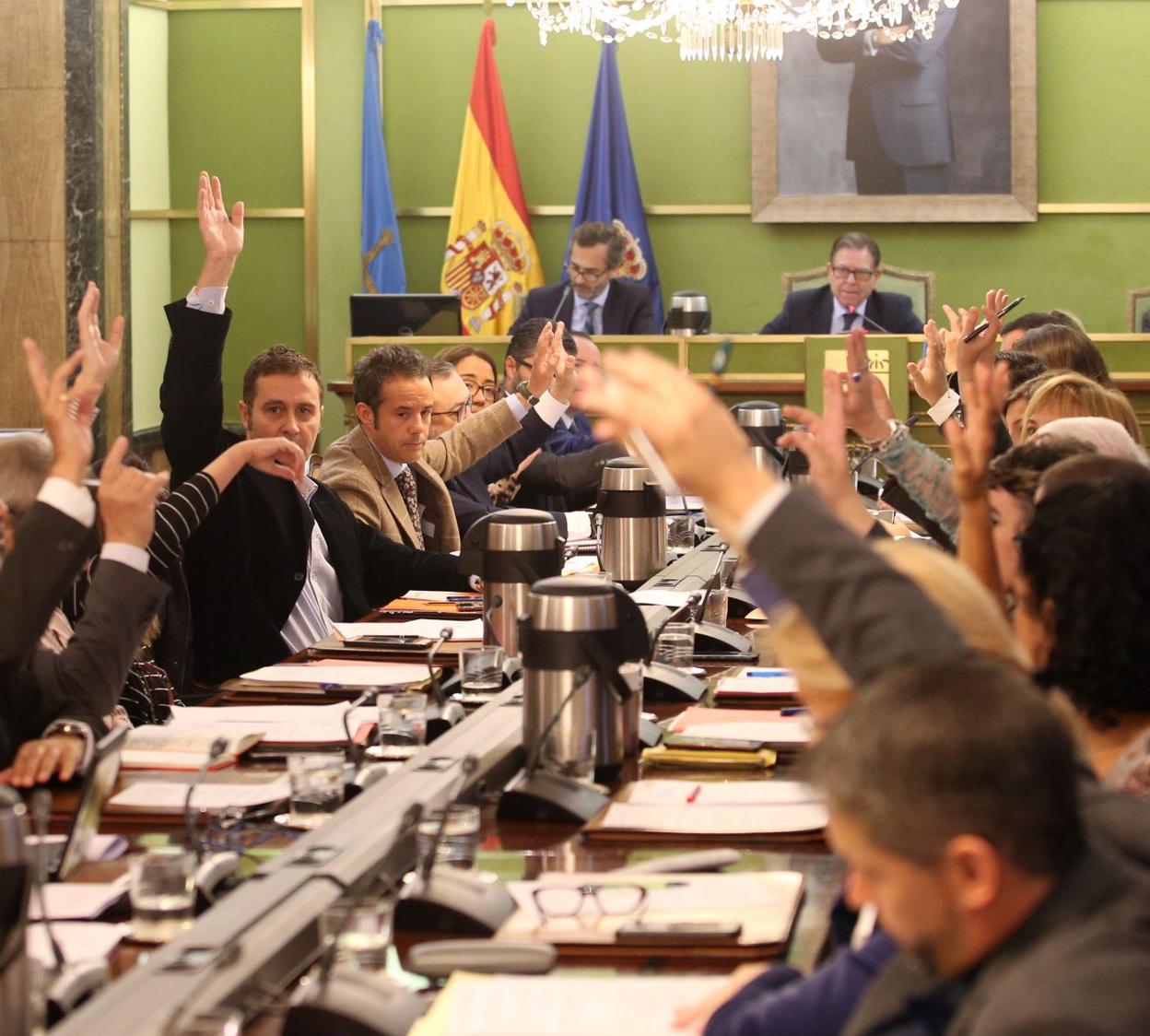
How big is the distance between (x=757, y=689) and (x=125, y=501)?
44.1 inches

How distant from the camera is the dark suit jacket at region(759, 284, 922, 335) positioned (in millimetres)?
8648

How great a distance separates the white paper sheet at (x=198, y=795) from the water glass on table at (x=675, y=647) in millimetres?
996

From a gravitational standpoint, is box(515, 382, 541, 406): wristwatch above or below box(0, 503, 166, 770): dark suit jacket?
above

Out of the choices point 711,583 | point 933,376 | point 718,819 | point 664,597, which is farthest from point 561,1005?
point 933,376

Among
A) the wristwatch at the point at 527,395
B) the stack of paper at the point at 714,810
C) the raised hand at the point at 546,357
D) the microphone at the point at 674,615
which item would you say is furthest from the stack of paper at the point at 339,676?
the wristwatch at the point at 527,395

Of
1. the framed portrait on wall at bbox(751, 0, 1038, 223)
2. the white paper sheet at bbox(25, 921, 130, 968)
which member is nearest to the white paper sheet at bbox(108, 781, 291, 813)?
the white paper sheet at bbox(25, 921, 130, 968)

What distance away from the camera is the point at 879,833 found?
44.3 inches

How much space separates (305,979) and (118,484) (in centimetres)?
113

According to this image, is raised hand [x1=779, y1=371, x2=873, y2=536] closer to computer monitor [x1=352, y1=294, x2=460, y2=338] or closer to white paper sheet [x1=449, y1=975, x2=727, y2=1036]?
white paper sheet [x1=449, y1=975, x2=727, y2=1036]

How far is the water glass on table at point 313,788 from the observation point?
2164 millimetres

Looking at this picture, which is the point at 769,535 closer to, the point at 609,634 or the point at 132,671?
the point at 609,634

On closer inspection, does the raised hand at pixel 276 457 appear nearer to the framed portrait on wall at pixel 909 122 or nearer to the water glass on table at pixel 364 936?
the water glass on table at pixel 364 936

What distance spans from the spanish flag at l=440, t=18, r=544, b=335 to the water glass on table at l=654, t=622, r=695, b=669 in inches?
246

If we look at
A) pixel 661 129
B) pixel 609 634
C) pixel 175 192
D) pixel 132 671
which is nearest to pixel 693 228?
pixel 661 129
